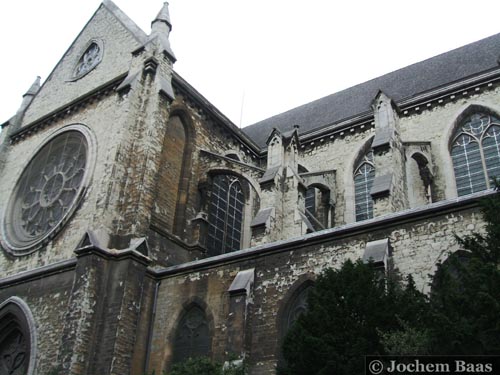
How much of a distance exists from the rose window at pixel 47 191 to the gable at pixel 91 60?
1744 millimetres

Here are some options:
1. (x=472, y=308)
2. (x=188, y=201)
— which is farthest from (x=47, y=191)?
(x=472, y=308)

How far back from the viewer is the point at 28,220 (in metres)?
18.3

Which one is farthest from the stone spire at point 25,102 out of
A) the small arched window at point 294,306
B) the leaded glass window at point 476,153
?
the leaded glass window at point 476,153

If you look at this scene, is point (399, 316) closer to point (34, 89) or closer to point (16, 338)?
point (16, 338)

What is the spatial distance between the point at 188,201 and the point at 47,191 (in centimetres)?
449

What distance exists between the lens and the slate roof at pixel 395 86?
20.8 metres

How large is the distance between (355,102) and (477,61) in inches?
191

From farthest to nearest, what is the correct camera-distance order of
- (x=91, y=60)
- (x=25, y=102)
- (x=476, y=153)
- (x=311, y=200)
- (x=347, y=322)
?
(x=25, y=102)
(x=91, y=60)
(x=311, y=200)
(x=476, y=153)
(x=347, y=322)

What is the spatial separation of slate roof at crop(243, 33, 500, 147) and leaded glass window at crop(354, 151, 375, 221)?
2259 millimetres

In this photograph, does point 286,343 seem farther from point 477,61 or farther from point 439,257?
point 477,61

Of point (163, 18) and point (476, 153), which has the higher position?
point (163, 18)

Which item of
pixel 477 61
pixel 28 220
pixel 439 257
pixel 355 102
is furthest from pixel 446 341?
pixel 355 102

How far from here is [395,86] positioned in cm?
2300

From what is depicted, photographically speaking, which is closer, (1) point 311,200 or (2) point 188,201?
(2) point 188,201
